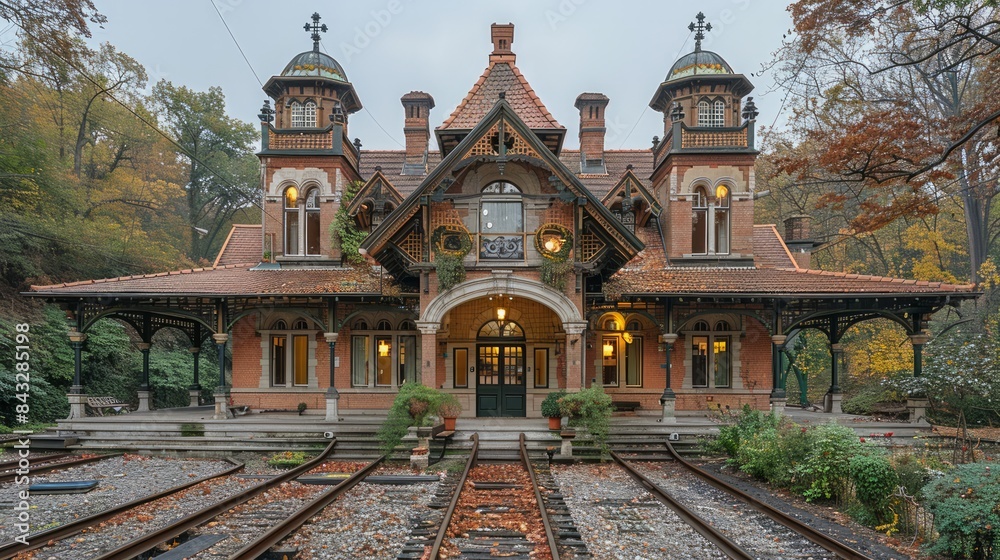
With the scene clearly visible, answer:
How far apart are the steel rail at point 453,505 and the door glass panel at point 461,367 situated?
3.44 metres

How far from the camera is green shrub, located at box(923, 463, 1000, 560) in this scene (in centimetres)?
709

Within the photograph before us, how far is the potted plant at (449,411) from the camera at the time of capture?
1442 cm

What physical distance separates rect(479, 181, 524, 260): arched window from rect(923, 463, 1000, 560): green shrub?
9.39m

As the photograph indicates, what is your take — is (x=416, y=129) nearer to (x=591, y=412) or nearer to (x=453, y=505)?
(x=591, y=412)

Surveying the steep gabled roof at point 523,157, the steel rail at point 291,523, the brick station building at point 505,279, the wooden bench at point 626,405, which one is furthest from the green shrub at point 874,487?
the wooden bench at point 626,405

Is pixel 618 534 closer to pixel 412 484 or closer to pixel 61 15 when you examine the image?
pixel 412 484

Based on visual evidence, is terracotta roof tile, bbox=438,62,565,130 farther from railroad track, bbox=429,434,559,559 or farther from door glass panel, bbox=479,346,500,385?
railroad track, bbox=429,434,559,559

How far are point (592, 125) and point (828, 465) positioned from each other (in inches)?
616

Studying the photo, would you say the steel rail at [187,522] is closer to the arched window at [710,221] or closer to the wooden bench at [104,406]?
the wooden bench at [104,406]

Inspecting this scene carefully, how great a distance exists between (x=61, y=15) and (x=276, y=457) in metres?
13.5

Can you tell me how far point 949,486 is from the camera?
25.6 ft

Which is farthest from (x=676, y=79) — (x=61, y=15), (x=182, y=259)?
(x=182, y=259)

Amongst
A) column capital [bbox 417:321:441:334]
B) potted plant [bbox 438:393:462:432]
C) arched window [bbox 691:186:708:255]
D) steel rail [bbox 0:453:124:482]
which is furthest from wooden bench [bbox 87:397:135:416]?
arched window [bbox 691:186:708:255]

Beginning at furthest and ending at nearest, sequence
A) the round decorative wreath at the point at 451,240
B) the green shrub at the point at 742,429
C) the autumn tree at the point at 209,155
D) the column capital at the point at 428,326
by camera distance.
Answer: the autumn tree at the point at 209,155, the round decorative wreath at the point at 451,240, the column capital at the point at 428,326, the green shrub at the point at 742,429
